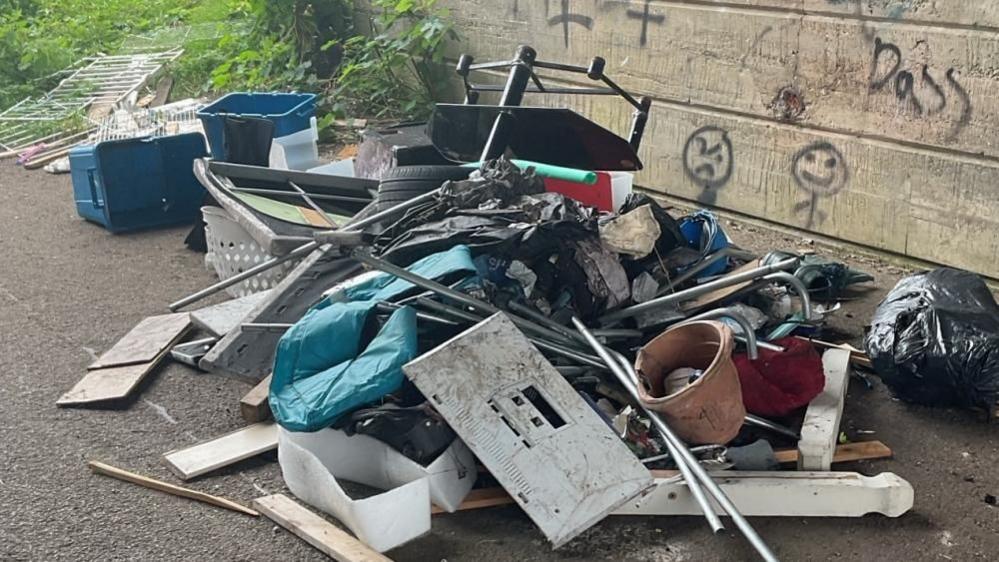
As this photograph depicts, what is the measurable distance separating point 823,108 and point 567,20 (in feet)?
7.12

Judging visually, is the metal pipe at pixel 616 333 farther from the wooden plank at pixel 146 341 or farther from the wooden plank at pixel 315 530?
the wooden plank at pixel 146 341

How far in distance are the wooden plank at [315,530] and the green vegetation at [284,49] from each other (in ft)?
18.3

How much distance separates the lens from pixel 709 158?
6773 millimetres

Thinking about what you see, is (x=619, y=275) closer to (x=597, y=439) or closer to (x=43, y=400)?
(x=597, y=439)

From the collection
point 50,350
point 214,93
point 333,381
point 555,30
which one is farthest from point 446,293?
point 214,93

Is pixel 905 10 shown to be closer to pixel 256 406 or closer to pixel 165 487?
pixel 256 406

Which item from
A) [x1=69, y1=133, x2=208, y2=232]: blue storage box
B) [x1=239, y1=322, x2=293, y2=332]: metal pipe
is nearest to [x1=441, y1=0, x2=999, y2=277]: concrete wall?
[x1=69, y1=133, x2=208, y2=232]: blue storage box

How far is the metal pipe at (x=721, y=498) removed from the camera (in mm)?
3206

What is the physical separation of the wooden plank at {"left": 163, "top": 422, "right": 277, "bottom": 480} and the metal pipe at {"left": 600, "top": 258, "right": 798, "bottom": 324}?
1.47 m

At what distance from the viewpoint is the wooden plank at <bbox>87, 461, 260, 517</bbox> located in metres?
3.83

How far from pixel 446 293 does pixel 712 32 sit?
3252mm

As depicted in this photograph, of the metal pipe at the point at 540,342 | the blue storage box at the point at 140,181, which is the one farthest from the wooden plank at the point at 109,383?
the blue storage box at the point at 140,181

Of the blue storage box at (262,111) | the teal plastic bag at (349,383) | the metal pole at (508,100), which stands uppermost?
the metal pole at (508,100)

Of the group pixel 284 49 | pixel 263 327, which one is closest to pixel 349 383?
pixel 263 327
